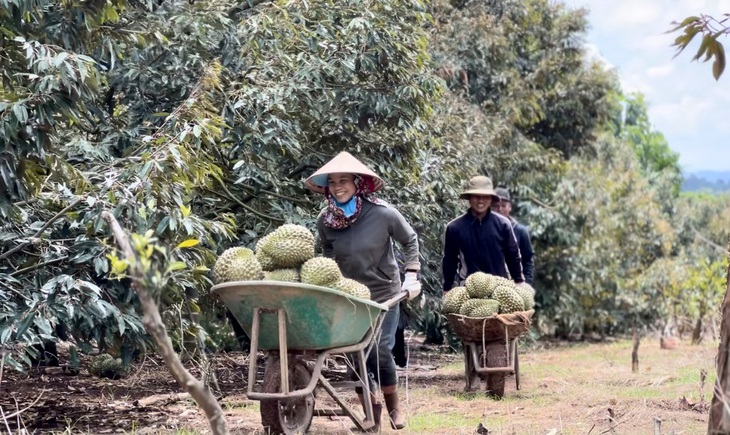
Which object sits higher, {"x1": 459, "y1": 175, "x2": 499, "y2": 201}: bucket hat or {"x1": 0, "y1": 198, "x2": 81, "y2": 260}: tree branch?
{"x1": 459, "y1": 175, "x2": 499, "y2": 201}: bucket hat

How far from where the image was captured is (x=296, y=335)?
5.28 m

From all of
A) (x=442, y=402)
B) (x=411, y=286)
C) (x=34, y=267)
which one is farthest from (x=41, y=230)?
(x=442, y=402)

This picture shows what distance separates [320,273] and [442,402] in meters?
2.82

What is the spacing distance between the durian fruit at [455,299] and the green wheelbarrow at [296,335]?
8.16ft

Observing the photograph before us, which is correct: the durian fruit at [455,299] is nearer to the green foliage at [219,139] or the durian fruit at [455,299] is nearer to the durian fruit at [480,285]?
the durian fruit at [480,285]

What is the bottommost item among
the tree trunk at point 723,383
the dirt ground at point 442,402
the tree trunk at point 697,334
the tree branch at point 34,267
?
the tree trunk at point 697,334

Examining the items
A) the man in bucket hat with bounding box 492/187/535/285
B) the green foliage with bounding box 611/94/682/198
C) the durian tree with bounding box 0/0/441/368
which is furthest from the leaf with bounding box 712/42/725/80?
the green foliage with bounding box 611/94/682/198

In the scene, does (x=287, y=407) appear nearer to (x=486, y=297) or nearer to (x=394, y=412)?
(x=394, y=412)

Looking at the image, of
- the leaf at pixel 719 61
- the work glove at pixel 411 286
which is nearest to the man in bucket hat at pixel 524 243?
the work glove at pixel 411 286

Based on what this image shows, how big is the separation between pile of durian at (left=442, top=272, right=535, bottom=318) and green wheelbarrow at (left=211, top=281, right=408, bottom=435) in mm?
2325

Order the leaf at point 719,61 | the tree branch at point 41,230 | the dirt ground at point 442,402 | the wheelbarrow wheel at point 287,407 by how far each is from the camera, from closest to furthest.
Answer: the leaf at point 719,61 → the wheelbarrow wheel at point 287,407 → the tree branch at point 41,230 → the dirt ground at point 442,402

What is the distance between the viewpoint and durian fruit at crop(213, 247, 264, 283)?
534 centimetres

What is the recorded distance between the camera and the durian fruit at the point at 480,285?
26.5 feet

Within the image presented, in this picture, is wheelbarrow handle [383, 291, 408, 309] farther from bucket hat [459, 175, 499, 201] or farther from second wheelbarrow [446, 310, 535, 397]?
bucket hat [459, 175, 499, 201]
